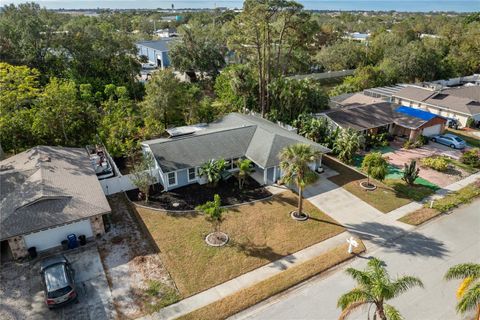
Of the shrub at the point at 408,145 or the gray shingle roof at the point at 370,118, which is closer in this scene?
the shrub at the point at 408,145

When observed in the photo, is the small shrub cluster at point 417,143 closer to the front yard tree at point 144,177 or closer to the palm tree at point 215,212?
the palm tree at point 215,212

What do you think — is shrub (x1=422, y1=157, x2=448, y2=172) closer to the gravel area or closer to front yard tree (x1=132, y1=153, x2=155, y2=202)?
front yard tree (x1=132, y1=153, x2=155, y2=202)

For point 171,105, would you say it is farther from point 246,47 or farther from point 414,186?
point 414,186

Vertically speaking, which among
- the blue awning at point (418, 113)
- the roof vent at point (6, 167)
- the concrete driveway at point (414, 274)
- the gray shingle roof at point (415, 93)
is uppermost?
the gray shingle roof at point (415, 93)

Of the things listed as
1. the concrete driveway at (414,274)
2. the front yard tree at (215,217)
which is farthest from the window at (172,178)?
the concrete driveway at (414,274)

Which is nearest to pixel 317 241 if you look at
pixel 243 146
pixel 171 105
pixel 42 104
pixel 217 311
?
pixel 217 311

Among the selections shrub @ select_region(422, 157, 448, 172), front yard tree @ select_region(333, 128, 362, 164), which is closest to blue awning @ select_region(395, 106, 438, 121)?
shrub @ select_region(422, 157, 448, 172)

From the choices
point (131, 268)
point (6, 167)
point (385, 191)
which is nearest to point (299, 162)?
point (385, 191)
